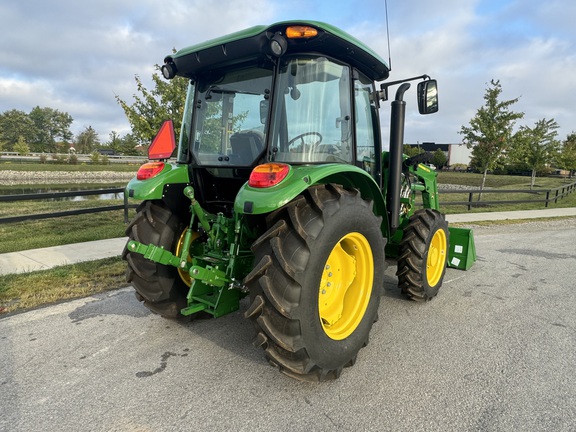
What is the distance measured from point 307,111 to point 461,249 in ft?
11.0

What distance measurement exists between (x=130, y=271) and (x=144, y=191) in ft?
2.46

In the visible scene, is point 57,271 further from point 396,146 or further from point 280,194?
point 396,146

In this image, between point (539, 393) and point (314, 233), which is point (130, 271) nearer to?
point (314, 233)

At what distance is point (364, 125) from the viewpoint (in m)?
3.70

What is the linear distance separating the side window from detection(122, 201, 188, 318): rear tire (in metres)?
1.87

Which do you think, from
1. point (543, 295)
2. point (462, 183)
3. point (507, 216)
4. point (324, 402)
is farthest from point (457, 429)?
point (462, 183)

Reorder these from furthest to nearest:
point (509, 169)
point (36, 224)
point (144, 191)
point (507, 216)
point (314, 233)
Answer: point (509, 169) < point (507, 216) < point (36, 224) < point (144, 191) < point (314, 233)

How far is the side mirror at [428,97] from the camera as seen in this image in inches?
147

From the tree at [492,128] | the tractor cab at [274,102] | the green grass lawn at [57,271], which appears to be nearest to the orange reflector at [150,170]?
the tractor cab at [274,102]

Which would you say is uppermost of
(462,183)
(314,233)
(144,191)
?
(144,191)

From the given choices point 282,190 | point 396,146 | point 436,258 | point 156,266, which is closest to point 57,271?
point 156,266

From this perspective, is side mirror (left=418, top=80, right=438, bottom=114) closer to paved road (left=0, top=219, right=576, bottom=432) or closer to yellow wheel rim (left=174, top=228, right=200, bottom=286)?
paved road (left=0, top=219, right=576, bottom=432)

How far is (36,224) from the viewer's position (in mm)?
9141

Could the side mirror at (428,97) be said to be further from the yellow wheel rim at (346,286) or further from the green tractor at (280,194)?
the yellow wheel rim at (346,286)
